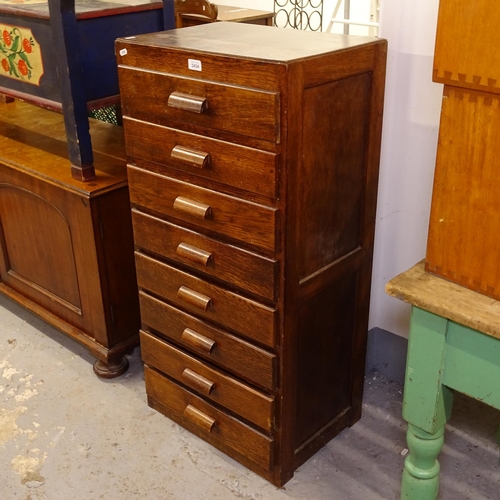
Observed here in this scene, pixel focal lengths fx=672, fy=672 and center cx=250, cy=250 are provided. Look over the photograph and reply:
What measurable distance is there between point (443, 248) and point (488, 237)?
115 millimetres

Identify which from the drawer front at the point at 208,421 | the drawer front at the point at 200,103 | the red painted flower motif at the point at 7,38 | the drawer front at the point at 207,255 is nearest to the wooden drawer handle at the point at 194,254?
the drawer front at the point at 207,255

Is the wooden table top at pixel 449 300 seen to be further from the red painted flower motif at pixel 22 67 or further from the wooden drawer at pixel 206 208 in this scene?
the red painted flower motif at pixel 22 67

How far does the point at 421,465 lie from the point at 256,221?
0.69 metres

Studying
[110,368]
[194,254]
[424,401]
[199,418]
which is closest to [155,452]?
[199,418]

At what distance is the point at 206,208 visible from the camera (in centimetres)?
166

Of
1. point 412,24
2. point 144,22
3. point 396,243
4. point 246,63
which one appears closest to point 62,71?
point 144,22

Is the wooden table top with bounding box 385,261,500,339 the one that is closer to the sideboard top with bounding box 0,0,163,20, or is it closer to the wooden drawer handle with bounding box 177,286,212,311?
the wooden drawer handle with bounding box 177,286,212,311

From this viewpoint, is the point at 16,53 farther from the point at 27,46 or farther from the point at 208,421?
the point at 208,421

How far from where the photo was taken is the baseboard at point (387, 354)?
222 cm

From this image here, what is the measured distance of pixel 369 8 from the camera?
4832 mm

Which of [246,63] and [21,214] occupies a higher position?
[246,63]

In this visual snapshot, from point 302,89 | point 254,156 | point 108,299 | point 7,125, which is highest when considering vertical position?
point 302,89

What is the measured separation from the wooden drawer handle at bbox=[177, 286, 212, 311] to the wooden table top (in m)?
0.56

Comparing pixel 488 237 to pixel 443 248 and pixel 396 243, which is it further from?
pixel 396 243
